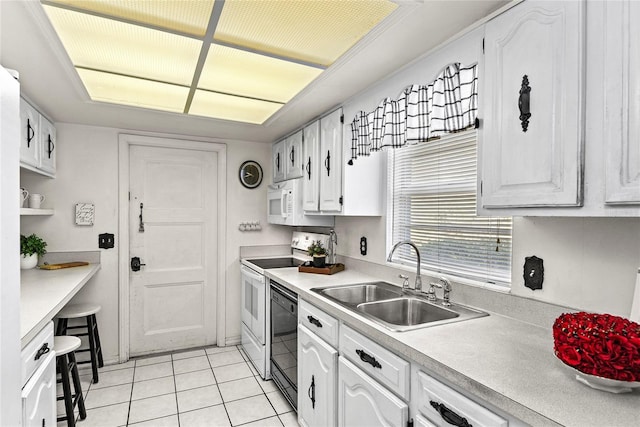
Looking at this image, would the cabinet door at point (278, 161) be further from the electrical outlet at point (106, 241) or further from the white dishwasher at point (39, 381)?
the white dishwasher at point (39, 381)

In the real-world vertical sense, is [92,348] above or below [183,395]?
above

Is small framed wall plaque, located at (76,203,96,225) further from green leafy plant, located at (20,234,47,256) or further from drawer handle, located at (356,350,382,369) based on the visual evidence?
drawer handle, located at (356,350,382,369)

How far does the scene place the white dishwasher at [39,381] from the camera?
4.62ft

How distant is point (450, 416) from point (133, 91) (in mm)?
2697

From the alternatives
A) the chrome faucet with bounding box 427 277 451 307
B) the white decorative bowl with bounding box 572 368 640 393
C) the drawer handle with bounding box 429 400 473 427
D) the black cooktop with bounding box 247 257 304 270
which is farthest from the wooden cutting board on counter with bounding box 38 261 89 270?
the white decorative bowl with bounding box 572 368 640 393

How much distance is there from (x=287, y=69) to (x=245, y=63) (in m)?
0.24

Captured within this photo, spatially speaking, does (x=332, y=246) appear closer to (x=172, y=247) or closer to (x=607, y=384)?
(x=172, y=247)

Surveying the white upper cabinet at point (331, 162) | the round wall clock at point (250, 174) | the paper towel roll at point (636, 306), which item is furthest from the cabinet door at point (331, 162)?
the paper towel roll at point (636, 306)

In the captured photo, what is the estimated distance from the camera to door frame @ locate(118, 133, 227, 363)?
3336mm

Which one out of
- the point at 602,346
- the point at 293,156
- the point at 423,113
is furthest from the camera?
the point at 293,156

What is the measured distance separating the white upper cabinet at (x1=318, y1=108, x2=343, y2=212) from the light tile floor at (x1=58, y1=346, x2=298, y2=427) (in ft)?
4.93

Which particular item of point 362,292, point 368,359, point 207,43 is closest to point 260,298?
point 362,292

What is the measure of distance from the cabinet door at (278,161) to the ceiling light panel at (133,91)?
103cm

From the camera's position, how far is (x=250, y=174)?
12.7 feet
